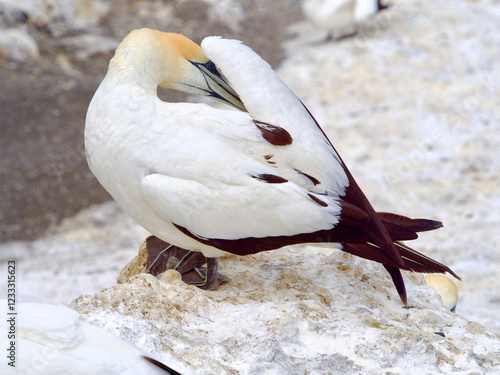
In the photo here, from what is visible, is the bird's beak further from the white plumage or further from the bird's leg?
the bird's leg

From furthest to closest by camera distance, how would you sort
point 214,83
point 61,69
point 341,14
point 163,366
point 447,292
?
point 341,14 < point 61,69 < point 447,292 < point 214,83 < point 163,366

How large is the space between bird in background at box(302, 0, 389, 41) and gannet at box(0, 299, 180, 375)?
678 centimetres

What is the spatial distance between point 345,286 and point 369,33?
19.1 ft

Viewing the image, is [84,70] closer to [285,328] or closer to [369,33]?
[369,33]

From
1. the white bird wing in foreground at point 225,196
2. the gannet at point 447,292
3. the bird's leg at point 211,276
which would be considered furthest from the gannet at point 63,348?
the gannet at point 447,292

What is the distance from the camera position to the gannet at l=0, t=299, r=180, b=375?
2.14m

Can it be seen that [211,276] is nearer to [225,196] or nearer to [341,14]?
[225,196]

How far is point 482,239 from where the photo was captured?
5.50 metres

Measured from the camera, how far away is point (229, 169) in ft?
9.21

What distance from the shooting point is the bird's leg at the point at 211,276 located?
3143mm

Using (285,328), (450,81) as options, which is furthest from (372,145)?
(285,328)

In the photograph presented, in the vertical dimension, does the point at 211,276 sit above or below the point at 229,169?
below

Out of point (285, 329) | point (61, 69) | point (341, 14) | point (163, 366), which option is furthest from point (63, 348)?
point (341, 14)

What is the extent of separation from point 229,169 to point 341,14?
609cm
